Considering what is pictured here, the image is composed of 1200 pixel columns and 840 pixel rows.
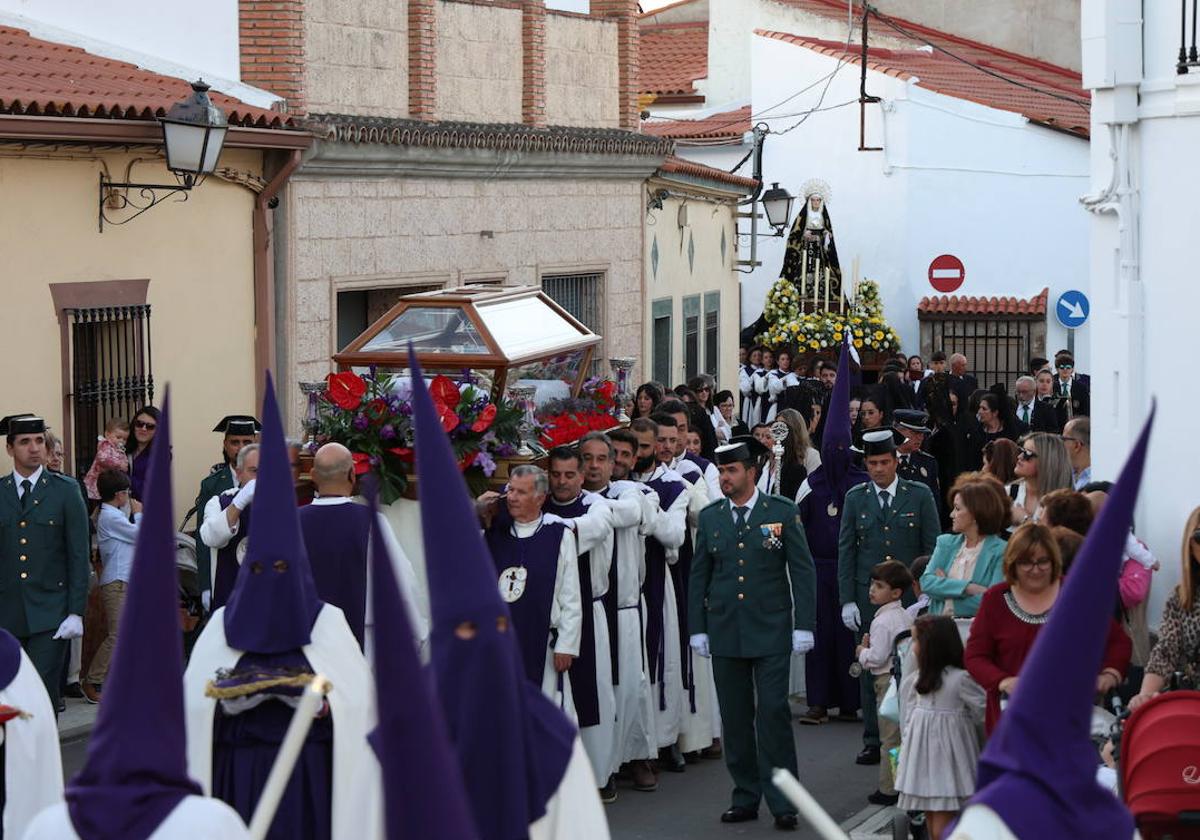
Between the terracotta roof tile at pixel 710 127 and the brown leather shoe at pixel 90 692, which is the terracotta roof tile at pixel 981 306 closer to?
the terracotta roof tile at pixel 710 127

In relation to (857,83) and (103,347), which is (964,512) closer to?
(103,347)

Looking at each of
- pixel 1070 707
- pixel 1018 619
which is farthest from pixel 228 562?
pixel 1070 707

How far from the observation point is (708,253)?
2706cm

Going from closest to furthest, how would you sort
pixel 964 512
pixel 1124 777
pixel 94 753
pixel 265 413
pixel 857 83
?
pixel 94 753
pixel 265 413
pixel 1124 777
pixel 964 512
pixel 857 83

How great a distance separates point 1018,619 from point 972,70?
3039 centimetres

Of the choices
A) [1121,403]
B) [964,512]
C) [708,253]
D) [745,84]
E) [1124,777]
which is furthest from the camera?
[745,84]

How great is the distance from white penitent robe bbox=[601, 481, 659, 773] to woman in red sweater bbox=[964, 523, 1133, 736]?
8.29 ft

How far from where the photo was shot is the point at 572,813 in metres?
5.64

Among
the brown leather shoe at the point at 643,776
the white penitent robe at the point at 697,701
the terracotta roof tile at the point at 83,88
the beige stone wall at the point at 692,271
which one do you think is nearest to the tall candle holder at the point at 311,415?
the white penitent robe at the point at 697,701

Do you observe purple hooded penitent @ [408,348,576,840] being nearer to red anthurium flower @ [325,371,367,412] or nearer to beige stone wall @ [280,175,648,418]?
red anthurium flower @ [325,371,367,412]

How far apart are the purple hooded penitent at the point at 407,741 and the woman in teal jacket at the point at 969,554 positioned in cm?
555

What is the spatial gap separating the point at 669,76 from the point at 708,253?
11.6m

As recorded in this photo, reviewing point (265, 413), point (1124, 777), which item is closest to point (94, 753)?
point (265, 413)

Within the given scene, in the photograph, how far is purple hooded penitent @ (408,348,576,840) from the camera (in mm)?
5105
